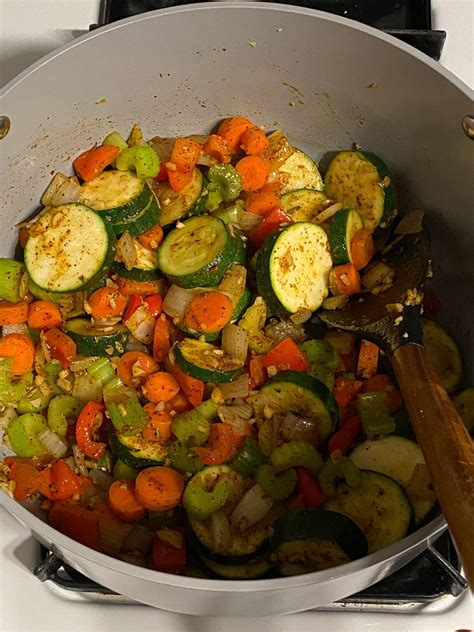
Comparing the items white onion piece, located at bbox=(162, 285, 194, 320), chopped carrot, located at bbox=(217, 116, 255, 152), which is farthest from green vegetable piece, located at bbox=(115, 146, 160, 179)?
white onion piece, located at bbox=(162, 285, 194, 320)

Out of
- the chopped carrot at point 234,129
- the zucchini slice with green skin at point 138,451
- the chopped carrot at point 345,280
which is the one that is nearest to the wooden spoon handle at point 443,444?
the chopped carrot at point 345,280

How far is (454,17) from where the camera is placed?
101 inches

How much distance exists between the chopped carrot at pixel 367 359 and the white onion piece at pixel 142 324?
1.93ft

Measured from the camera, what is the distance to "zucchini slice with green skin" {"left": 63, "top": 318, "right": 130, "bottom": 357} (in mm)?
2045

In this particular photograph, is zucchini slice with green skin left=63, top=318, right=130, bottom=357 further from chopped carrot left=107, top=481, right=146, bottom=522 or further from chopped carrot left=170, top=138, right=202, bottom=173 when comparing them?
chopped carrot left=170, top=138, right=202, bottom=173

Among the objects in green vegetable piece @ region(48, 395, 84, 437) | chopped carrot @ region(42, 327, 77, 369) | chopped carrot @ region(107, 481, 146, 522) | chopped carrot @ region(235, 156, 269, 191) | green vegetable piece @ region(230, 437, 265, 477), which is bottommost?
chopped carrot @ region(107, 481, 146, 522)

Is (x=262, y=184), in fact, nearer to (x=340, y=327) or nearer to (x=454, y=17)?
(x=340, y=327)

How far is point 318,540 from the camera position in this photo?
1691mm

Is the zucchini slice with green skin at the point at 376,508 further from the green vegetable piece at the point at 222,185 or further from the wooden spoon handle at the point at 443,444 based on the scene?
the green vegetable piece at the point at 222,185

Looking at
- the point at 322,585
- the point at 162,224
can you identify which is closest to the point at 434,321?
the point at 162,224

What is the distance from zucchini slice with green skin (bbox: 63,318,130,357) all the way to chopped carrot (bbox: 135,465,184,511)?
1.19ft

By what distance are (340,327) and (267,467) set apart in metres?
0.46

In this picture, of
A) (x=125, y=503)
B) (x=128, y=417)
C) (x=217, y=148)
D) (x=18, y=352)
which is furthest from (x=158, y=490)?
(x=217, y=148)

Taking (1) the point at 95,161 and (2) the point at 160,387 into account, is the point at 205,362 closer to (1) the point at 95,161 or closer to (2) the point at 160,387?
(2) the point at 160,387
